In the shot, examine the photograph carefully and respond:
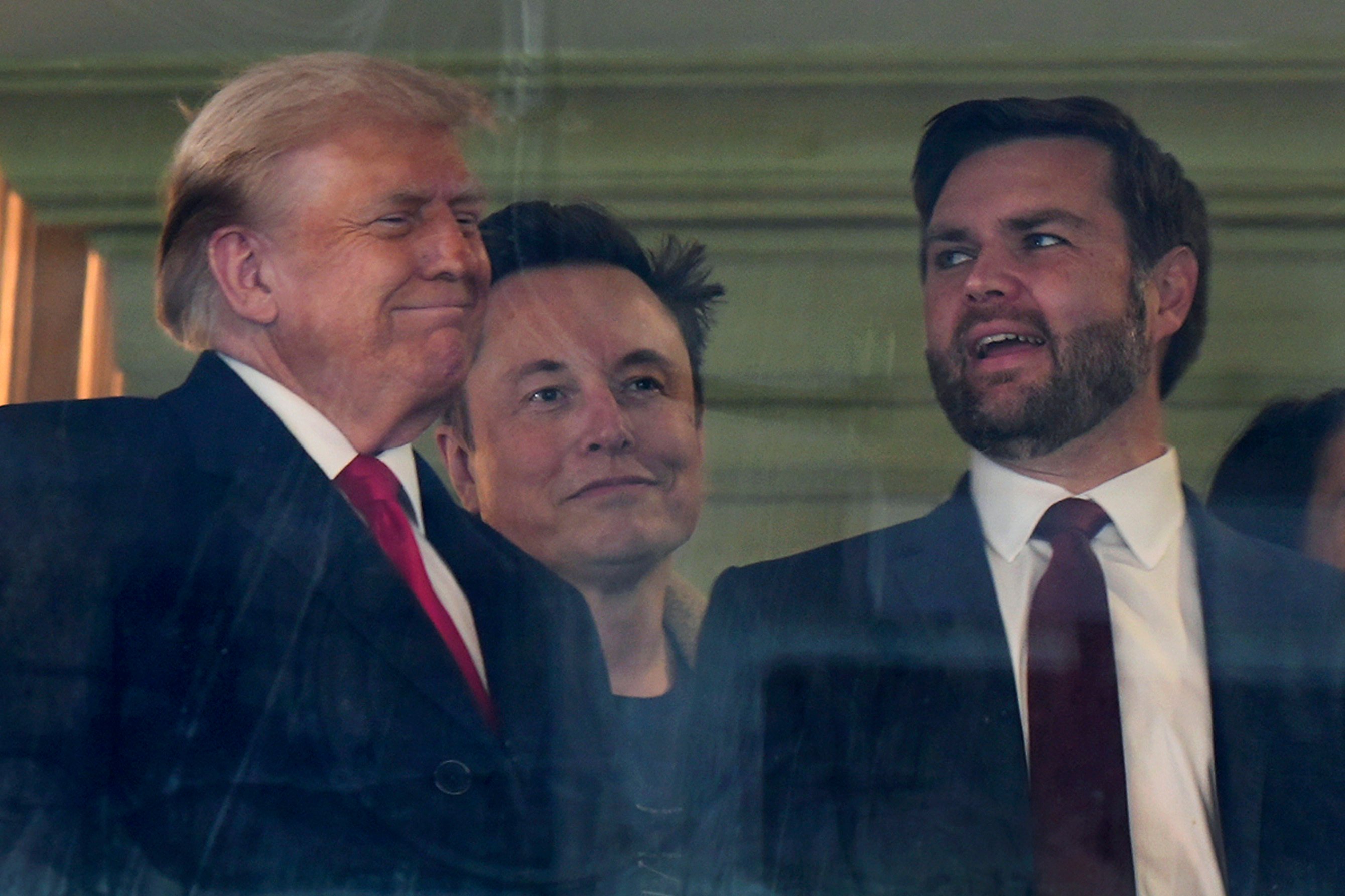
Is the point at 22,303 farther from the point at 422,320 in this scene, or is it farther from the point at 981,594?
the point at 981,594

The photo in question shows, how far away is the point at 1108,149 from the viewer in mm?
3211

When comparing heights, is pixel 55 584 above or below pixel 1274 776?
above

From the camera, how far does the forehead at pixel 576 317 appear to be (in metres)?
3.13

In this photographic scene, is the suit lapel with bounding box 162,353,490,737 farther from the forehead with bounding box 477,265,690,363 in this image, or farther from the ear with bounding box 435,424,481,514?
the forehead with bounding box 477,265,690,363

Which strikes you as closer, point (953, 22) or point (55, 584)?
point (55, 584)

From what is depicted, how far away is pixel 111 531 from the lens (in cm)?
303

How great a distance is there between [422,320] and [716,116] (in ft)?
2.07

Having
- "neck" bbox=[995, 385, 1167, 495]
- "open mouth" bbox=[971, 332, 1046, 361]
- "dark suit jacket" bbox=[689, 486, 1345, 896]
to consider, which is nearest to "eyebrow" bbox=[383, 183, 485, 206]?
"dark suit jacket" bbox=[689, 486, 1345, 896]

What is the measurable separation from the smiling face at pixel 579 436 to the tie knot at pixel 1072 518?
1.95ft

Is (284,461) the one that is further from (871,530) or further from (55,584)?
(871,530)

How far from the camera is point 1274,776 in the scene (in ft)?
9.96

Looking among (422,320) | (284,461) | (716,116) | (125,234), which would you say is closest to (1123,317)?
(716,116)

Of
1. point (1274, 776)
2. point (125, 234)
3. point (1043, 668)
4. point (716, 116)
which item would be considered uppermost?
point (716, 116)

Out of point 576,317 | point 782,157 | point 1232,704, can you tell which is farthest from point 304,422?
point 1232,704
